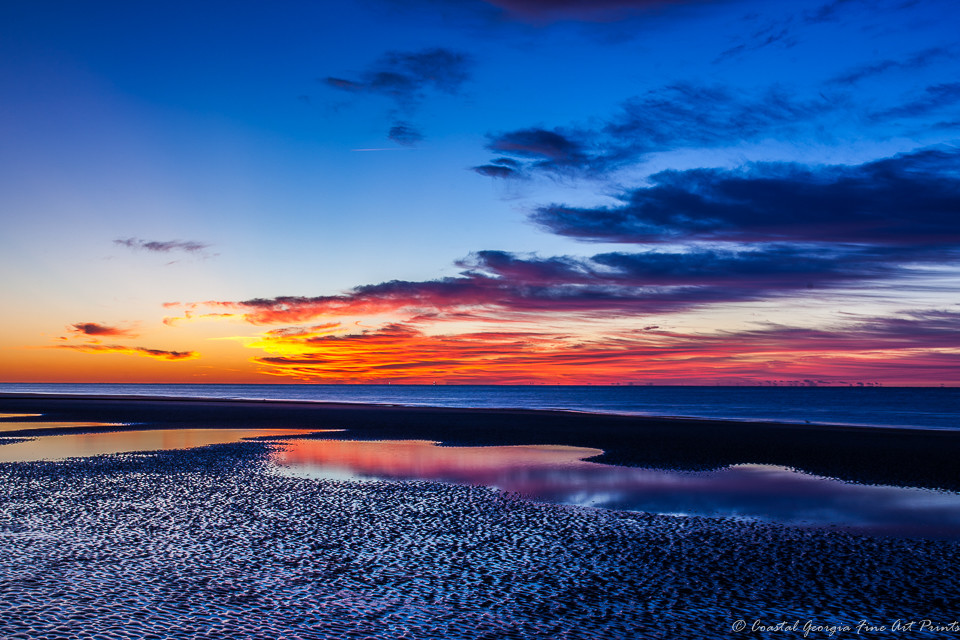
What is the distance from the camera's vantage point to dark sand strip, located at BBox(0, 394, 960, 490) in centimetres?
2803

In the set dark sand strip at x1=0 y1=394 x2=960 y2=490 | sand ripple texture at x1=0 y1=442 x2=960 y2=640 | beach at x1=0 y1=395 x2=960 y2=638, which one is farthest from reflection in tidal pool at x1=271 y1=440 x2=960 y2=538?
dark sand strip at x1=0 y1=394 x2=960 y2=490

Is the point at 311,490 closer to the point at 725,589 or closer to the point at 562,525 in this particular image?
the point at 562,525

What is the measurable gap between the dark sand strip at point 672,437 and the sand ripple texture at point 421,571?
12346mm

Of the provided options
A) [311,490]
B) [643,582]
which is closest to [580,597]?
[643,582]

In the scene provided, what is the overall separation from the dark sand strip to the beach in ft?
17.1

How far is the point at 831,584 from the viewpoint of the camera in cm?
1204

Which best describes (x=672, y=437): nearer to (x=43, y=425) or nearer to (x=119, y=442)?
(x=119, y=442)

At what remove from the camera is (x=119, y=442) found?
1400 inches

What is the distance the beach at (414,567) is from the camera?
1009 centimetres

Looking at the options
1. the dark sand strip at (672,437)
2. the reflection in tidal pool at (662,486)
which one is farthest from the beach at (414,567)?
the dark sand strip at (672,437)

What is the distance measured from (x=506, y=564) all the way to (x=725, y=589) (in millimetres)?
4233

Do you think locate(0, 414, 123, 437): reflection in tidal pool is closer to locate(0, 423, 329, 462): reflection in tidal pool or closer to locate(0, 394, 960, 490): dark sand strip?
locate(0, 394, 960, 490): dark sand strip

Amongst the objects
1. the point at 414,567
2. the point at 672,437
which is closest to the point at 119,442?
the point at 414,567

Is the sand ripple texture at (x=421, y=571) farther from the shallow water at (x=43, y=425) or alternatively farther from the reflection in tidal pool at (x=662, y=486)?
the shallow water at (x=43, y=425)
